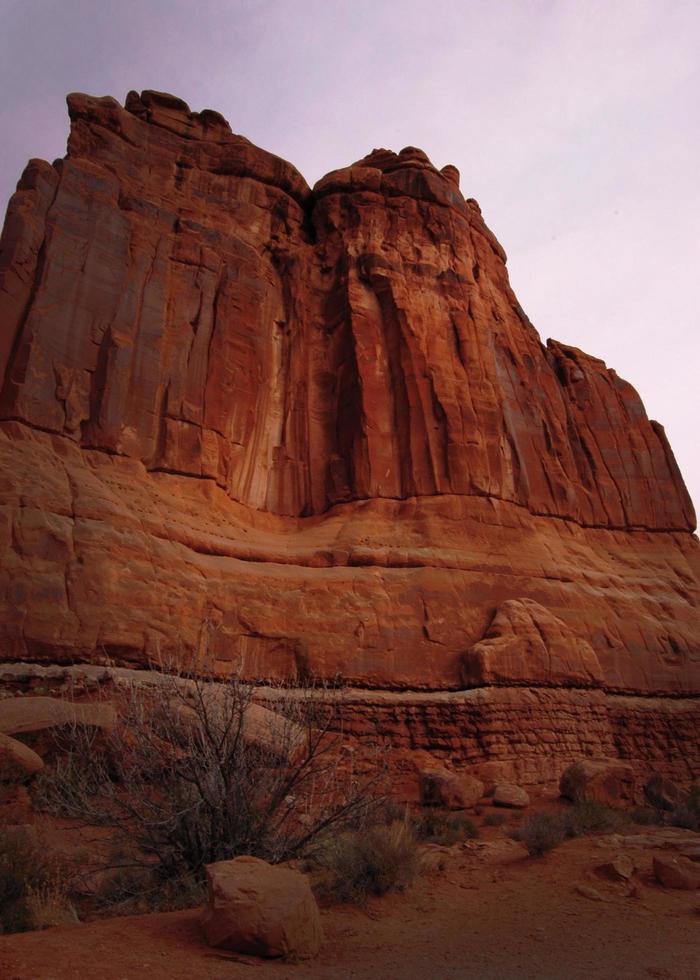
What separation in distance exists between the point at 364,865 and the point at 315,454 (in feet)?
52.3

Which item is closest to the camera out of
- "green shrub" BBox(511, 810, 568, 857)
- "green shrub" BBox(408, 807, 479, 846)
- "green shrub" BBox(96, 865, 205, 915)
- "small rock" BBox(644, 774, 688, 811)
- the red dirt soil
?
the red dirt soil

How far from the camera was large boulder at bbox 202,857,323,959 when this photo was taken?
17.1 ft

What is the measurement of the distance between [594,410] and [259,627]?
18929mm

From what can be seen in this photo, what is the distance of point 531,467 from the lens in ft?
77.7

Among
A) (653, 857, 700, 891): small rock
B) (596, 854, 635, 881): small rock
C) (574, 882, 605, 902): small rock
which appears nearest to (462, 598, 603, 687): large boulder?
(596, 854, 635, 881): small rock

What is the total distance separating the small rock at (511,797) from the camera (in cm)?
1377

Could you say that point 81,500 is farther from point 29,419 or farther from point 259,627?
point 259,627

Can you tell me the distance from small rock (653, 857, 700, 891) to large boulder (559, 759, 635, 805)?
5214 mm

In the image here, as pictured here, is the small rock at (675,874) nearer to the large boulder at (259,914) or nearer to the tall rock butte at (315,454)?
the large boulder at (259,914)

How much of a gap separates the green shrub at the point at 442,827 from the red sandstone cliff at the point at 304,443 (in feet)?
14.3

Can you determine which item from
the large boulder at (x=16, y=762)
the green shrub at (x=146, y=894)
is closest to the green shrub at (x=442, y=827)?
the green shrub at (x=146, y=894)

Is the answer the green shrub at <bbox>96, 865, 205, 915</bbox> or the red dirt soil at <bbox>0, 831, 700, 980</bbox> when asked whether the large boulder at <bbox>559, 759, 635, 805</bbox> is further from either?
the green shrub at <bbox>96, 865, 205, 915</bbox>

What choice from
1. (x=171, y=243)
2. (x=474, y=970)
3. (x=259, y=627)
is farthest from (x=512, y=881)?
(x=171, y=243)

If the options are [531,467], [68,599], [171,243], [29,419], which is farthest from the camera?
[531,467]
